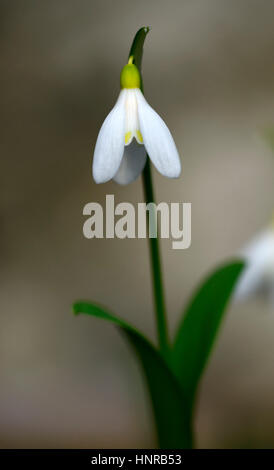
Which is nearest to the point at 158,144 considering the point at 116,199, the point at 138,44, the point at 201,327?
the point at 138,44

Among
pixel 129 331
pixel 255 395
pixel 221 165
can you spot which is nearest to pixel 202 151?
pixel 221 165

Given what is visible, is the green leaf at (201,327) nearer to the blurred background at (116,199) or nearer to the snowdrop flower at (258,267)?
the snowdrop flower at (258,267)

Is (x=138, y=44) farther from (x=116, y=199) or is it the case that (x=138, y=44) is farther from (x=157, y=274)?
(x=116, y=199)

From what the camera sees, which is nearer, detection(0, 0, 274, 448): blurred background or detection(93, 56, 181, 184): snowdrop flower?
detection(93, 56, 181, 184): snowdrop flower

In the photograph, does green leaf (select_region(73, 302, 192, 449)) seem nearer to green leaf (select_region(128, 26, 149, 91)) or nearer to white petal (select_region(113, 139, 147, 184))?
white petal (select_region(113, 139, 147, 184))

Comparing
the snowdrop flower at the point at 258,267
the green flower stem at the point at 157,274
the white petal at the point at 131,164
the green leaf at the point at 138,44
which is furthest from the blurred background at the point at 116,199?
the green leaf at the point at 138,44

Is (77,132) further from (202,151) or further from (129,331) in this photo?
(129,331)

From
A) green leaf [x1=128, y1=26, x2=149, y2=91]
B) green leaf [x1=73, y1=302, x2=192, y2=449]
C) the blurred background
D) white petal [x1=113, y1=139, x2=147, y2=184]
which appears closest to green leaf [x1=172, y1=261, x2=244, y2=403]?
green leaf [x1=73, y1=302, x2=192, y2=449]

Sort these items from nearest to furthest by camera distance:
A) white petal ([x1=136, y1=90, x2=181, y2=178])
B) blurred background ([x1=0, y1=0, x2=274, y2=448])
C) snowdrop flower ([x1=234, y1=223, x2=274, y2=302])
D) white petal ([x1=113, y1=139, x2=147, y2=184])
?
white petal ([x1=136, y1=90, x2=181, y2=178]), white petal ([x1=113, y1=139, x2=147, y2=184]), snowdrop flower ([x1=234, y1=223, x2=274, y2=302]), blurred background ([x1=0, y1=0, x2=274, y2=448])
